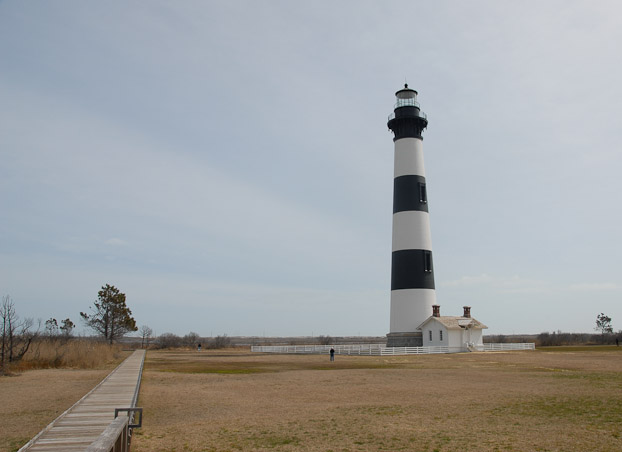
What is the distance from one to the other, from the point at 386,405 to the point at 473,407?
2.43 meters

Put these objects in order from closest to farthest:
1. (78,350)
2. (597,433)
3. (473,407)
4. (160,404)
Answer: (597,433) < (473,407) < (160,404) < (78,350)

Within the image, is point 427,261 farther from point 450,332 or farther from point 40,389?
point 40,389

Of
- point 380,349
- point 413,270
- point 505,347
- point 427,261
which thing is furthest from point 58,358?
point 505,347

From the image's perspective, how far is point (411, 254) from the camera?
146ft

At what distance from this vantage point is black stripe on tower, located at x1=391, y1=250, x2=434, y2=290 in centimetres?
4438

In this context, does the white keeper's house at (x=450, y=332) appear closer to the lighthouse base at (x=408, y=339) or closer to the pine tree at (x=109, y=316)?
the lighthouse base at (x=408, y=339)

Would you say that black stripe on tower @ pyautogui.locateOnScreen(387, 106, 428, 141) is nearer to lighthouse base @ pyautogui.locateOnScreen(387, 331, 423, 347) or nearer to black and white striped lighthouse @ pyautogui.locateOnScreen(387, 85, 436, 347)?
black and white striped lighthouse @ pyautogui.locateOnScreen(387, 85, 436, 347)

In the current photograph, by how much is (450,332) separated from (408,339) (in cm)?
371

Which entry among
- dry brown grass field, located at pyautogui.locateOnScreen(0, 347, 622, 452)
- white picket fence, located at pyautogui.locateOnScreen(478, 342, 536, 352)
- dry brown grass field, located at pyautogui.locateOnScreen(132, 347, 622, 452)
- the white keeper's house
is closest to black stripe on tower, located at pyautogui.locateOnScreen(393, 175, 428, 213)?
the white keeper's house

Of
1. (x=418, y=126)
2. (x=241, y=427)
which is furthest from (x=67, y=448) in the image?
(x=418, y=126)

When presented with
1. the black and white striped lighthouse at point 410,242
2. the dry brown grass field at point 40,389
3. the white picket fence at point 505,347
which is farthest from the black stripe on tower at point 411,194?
the dry brown grass field at point 40,389

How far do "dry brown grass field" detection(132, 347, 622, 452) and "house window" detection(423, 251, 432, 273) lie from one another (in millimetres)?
21834

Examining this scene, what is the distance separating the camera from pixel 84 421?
39.7 ft

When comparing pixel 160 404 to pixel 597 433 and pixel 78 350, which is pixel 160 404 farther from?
pixel 78 350
